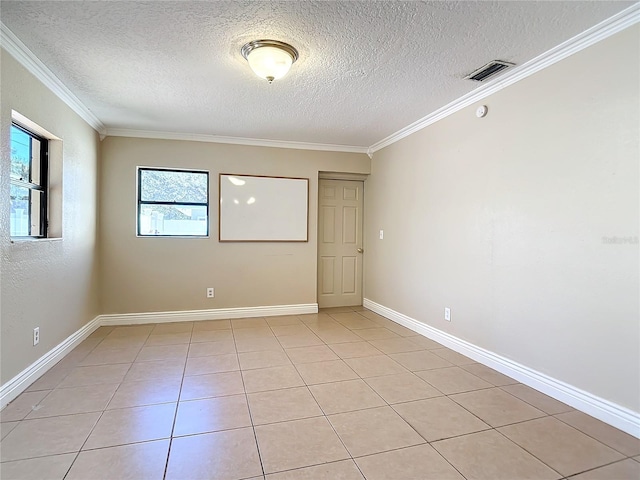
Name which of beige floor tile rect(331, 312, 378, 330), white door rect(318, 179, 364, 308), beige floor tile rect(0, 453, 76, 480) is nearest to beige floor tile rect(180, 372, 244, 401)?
beige floor tile rect(0, 453, 76, 480)

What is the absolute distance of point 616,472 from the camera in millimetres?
1654

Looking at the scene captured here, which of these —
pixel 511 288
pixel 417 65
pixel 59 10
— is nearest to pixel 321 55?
pixel 417 65

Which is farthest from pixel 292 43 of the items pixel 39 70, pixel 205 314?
pixel 205 314

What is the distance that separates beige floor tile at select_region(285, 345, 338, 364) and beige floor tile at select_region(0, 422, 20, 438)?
6.12 feet

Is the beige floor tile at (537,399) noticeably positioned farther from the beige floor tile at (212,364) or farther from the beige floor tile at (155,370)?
the beige floor tile at (155,370)

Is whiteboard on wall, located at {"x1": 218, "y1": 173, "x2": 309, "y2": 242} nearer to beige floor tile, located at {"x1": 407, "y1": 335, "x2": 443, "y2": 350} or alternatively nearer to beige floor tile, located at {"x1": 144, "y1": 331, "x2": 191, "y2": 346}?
beige floor tile, located at {"x1": 144, "y1": 331, "x2": 191, "y2": 346}

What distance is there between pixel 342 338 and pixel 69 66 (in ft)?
11.1

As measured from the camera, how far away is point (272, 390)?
2.49 m

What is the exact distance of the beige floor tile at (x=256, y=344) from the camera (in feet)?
11.0

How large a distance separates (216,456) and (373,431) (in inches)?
34.2

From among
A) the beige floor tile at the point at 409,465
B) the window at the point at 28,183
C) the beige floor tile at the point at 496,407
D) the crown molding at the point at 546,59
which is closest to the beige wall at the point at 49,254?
the window at the point at 28,183

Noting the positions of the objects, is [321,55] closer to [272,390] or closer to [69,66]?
[69,66]

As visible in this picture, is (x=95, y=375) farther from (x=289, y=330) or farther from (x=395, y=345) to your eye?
(x=395, y=345)

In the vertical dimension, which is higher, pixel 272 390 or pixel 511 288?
pixel 511 288
